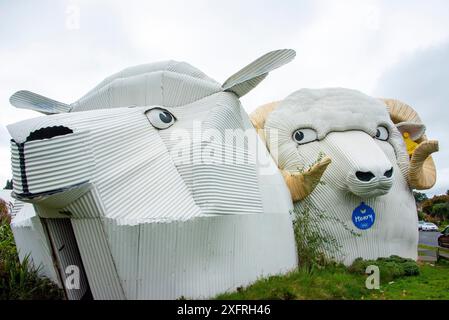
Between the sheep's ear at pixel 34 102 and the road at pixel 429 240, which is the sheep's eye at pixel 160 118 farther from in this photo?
the road at pixel 429 240

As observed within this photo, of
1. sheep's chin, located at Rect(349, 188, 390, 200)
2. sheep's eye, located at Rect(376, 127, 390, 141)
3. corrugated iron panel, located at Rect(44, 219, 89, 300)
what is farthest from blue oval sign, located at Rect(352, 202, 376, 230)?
corrugated iron panel, located at Rect(44, 219, 89, 300)

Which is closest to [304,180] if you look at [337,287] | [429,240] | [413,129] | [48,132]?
[337,287]

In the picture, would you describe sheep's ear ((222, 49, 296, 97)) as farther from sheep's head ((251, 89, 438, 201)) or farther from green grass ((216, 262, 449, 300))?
green grass ((216, 262, 449, 300))

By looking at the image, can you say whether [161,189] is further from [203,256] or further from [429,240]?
[429,240]

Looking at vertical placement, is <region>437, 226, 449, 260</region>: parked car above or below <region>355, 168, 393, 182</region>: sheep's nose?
below

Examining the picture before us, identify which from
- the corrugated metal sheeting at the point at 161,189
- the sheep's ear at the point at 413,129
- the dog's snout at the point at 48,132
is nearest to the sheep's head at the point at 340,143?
the sheep's ear at the point at 413,129

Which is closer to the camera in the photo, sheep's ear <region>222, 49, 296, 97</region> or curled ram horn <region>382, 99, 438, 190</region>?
sheep's ear <region>222, 49, 296, 97</region>

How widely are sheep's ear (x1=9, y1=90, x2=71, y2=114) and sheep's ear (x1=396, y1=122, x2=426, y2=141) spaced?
9592 millimetres

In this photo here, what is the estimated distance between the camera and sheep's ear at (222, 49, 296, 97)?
255 inches

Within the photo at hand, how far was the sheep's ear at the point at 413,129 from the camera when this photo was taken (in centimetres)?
1134

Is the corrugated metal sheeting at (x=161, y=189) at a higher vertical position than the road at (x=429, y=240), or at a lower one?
higher

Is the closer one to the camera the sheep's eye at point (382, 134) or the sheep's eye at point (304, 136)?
the sheep's eye at point (304, 136)

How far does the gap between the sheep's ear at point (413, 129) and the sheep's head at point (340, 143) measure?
120cm

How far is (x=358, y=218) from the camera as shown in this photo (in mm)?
9070
